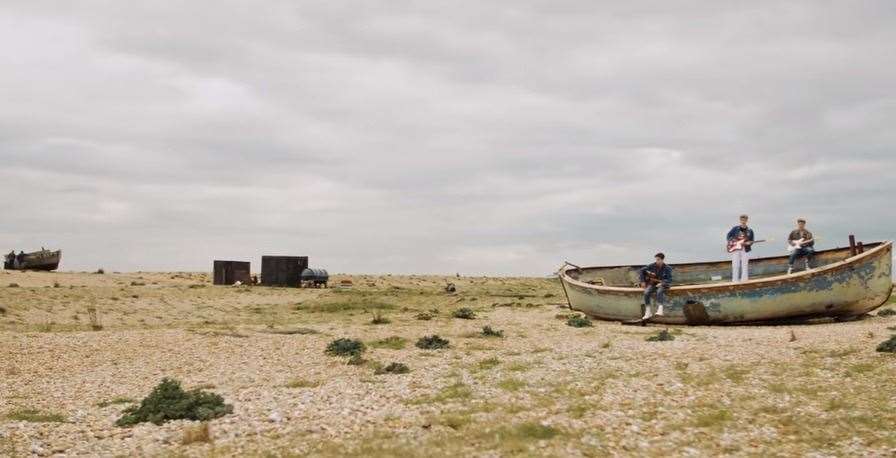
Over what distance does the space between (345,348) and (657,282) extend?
1418 cm

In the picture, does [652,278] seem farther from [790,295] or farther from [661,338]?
[661,338]

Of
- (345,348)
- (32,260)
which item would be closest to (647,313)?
(345,348)

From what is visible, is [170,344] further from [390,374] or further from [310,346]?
[390,374]

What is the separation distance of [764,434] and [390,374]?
30.5 ft

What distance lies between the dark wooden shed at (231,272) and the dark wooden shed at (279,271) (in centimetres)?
177

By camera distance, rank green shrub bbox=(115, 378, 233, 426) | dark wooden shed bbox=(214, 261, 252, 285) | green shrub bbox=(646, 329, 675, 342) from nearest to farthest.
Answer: green shrub bbox=(115, 378, 233, 426) < green shrub bbox=(646, 329, 675, 342) < dark wooden shed bbox=(214, 261, 252, 285)

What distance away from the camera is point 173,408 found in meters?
14.2

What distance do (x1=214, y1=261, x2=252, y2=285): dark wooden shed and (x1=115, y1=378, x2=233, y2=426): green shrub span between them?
48869 millimetres

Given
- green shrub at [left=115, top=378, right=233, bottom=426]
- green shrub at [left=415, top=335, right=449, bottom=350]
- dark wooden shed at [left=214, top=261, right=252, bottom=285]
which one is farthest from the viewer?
dark wooden shed at [left=214, top=261, right=252, bottom=285]

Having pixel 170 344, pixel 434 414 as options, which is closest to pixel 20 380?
pixel 170 344

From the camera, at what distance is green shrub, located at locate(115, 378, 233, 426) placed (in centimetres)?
1388

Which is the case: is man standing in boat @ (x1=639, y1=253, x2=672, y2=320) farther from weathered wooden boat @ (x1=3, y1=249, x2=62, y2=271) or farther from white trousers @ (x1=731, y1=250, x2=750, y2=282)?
weathered wooden boat @ (x1=3, y1=249, x2=62, y2=271)

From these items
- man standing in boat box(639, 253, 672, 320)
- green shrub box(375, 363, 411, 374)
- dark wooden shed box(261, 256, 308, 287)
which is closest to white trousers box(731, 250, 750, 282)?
man standing in boat box(639, 253, 672, 320)

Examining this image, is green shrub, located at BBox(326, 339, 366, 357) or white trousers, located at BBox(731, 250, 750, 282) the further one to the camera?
white trousers, located at BBox(731, 250, 750, 282)
